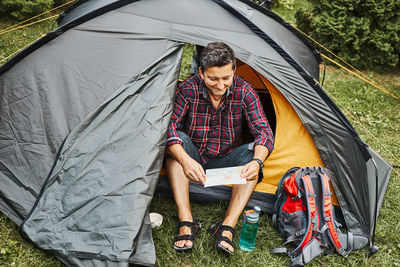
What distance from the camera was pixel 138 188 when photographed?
87.4 inches

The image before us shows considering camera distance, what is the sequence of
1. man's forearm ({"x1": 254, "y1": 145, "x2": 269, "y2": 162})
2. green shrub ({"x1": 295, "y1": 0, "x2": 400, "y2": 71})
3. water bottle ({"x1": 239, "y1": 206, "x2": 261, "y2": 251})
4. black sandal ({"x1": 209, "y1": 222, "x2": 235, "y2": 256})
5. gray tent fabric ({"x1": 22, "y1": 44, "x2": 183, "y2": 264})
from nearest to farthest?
1. gray tent fabric ({"x1": 22, "y1": 44, "x2": 183, "y2": 264})
2. black sandal ({"x1": 209, "y1": 222, "x2": 235, "y2": 256})
3. water bottle ({"x1": 239, "y1": 206, "x2": 261, "y2": 251})
4. man's forearm ({"x1": 254, "y1": 145, "x2": 269, "y2": 162})
5. green shrub ({"x1": 295, "y1": 0, "x2": 400, "y2": 71})

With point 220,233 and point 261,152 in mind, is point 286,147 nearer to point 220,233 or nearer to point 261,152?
point 261,152

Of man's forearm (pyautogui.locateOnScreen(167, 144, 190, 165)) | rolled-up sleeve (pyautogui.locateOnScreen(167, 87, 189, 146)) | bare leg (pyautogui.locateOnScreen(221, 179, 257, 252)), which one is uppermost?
rolled-up sleeve (pyautogui.locateOnScreen(167, 87, 189, 146))

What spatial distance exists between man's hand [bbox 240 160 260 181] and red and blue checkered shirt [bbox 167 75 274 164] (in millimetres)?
210

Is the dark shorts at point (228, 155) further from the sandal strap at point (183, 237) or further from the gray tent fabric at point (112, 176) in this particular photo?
the sandal strap at point (183, 237)

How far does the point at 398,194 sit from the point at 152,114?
230cm

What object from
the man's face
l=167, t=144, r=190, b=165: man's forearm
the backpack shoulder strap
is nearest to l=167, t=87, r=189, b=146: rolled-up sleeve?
l=167, t=144, r=190, b=165: man's forearm

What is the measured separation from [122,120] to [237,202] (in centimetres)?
97

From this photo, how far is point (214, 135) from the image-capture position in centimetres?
287

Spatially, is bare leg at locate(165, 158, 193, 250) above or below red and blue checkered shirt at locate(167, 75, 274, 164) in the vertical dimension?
below

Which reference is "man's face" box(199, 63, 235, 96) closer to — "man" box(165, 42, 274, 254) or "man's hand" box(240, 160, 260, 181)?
"man" box(165, 42, 274, 254)

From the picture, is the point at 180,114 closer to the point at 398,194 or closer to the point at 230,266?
the point at 230,266

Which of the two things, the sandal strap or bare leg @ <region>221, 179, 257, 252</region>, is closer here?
the sandal strap

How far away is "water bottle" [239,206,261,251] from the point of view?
8.13 ft
